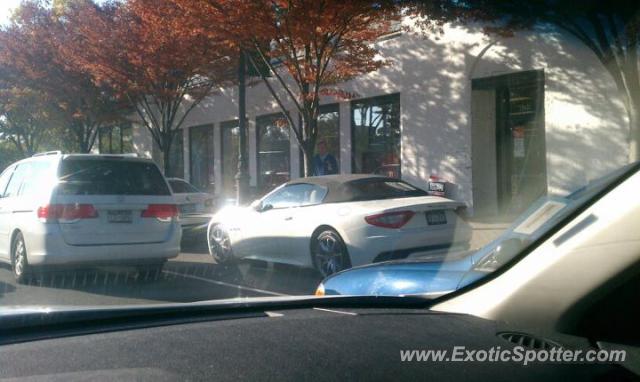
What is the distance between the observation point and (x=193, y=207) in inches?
611

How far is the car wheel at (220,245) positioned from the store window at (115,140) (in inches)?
829

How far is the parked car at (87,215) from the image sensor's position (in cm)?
825

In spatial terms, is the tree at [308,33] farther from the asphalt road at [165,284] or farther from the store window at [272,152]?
the store window at [272,152]

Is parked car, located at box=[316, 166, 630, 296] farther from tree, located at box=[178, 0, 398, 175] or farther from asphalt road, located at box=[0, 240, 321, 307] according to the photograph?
tree, located at box=[178, 0, 398, 175]

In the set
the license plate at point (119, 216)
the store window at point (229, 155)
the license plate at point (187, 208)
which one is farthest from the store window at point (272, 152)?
the license plate at point (119, 216)

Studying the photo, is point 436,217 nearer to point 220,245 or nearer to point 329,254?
point 329,254

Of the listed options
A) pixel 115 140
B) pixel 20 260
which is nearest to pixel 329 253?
pixel 20 260

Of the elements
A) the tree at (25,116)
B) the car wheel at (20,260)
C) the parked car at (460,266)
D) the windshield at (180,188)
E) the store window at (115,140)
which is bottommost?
the car wheel at (20,260)

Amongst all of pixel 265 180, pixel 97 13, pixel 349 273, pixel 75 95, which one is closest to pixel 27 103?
pixel 75 95

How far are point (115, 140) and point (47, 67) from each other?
415 inches

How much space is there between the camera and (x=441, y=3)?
12328 millimetres

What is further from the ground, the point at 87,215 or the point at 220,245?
the point at 87,215

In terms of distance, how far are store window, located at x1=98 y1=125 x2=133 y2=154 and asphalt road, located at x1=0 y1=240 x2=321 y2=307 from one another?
22231 millimetres

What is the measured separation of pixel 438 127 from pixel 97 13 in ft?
35.8
